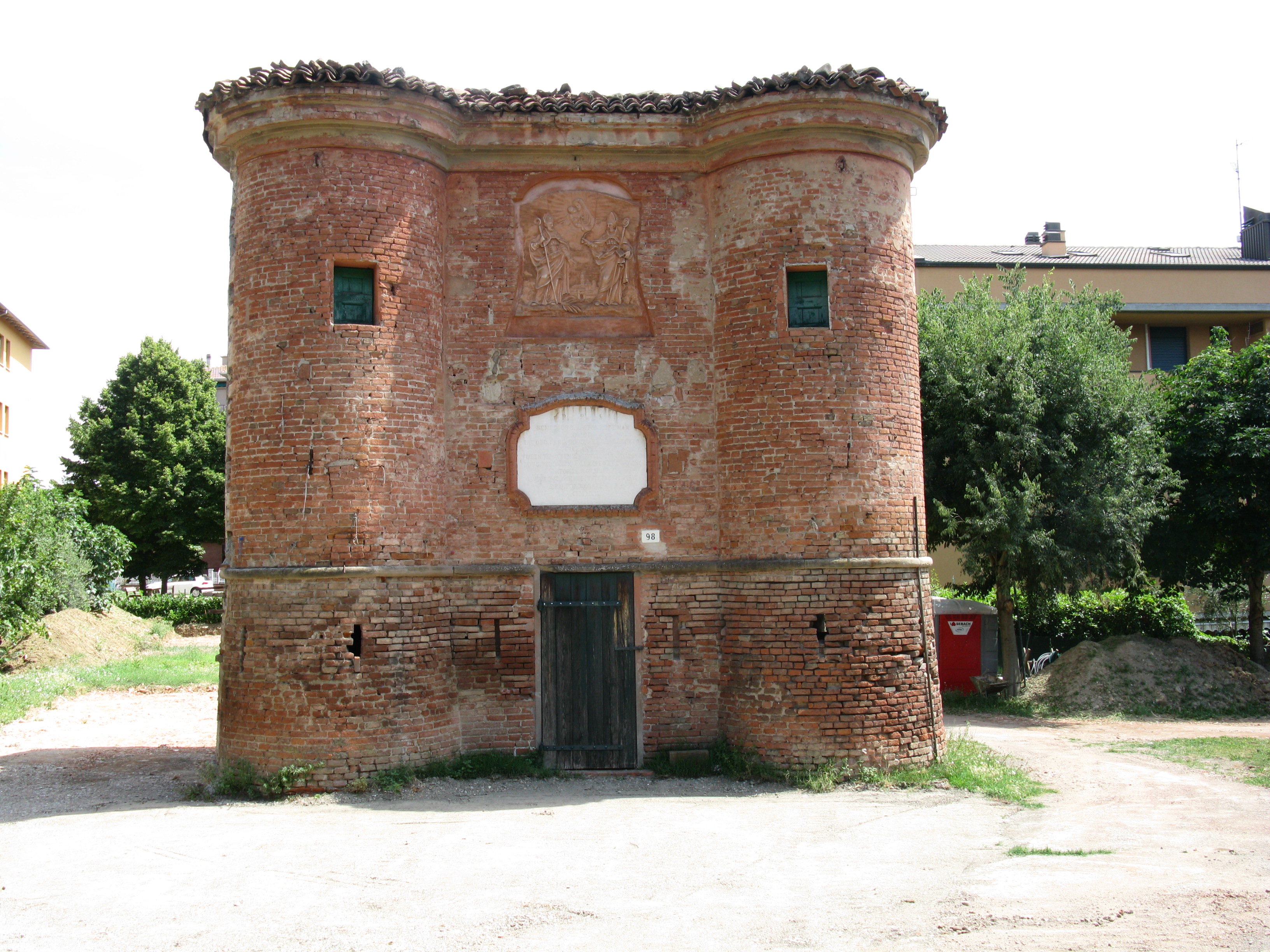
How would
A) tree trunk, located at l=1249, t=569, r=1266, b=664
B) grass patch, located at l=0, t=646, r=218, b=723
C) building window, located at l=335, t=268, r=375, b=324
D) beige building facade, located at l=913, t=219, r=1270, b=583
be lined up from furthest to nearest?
1. beige building facade, located at l=913, t=219, r=1270, b=583
2. tree trunk, located at l=1249, t=569, r=1266, b=664
3. grass patch, located at l=0, t=646, r=218, b=723
4. building window, located at l=335, t=268, r=375, b=324

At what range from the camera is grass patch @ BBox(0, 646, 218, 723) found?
54.0 feet

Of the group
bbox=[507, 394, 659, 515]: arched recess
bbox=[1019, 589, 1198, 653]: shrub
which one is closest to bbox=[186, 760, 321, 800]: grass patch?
bbox=[507, 394, 659, 515]: arched recess

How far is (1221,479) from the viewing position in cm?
1717

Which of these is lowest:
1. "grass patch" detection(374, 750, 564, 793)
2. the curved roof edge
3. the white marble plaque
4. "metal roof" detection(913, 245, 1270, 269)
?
"grass patch" detection(374, 750, 564, 793)

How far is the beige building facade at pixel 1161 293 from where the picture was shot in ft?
93.4

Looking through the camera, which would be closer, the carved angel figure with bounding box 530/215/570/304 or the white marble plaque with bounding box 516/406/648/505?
the white marble plaque with bounding box 516/406/648/505

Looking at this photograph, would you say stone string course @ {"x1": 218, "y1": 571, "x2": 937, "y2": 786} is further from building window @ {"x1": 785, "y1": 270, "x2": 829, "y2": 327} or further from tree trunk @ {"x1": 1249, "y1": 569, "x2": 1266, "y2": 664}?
tree trunk @ {"x1": 1249, "y1": 569, "x2": 1266, "y2": 664}

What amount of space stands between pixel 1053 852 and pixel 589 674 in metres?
4.86

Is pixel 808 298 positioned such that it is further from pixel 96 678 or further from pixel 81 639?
pixel 81 639

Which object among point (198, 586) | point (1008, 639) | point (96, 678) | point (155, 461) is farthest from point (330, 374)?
point (198, 586)

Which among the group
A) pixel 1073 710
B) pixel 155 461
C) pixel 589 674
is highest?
pixel 155 461

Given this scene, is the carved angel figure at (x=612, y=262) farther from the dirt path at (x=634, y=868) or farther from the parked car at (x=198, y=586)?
the parked car at (x=198, y=586)

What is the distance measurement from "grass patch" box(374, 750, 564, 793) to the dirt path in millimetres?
158

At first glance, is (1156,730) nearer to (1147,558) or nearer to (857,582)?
(1147,558)
